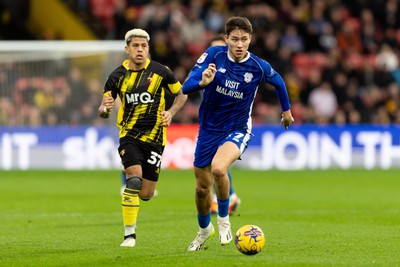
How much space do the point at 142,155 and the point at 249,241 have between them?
1817 mm

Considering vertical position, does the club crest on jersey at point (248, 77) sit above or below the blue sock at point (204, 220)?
above

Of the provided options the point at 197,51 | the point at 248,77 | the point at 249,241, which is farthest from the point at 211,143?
the point at 197,51

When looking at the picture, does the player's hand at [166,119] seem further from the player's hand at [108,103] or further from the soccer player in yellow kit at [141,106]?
the player's hand at [108,103]

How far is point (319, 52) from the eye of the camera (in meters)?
28.0

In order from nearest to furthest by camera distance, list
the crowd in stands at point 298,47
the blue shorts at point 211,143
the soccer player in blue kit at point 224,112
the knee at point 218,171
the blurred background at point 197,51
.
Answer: the knee at point 218,171
the soccer player in blue kit at point 224,112
the blue shorts at point 211,143
the blurred background at point 197,51
the crowd in stands at point 298,47

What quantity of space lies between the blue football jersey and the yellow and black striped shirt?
0.67 metres

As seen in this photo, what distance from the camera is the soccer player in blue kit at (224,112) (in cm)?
985

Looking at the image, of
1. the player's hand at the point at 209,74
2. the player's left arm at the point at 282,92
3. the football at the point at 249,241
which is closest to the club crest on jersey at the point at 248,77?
the player's left arm at the point at 282,92

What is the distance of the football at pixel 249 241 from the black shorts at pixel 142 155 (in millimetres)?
1604

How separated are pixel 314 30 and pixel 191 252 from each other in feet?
62.6

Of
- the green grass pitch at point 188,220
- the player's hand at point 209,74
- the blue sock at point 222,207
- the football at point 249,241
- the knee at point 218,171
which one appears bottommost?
the green grass pitch at point 188,220

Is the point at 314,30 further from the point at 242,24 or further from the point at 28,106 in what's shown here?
the point at 242,24

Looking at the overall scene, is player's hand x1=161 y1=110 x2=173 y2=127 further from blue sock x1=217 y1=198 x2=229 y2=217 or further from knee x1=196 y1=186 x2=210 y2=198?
blue sock x1=217 y1=198 x2=229 y2=217

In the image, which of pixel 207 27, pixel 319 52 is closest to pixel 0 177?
pixel 207 27
